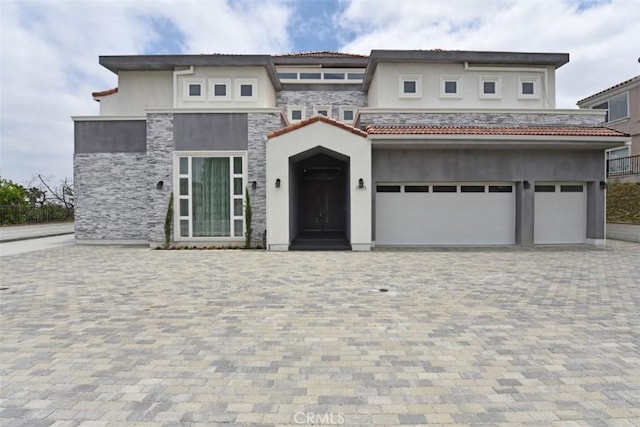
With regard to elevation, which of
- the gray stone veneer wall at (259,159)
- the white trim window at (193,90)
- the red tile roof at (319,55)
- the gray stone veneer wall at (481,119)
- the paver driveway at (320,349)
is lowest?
the paver driveway at (320,349)

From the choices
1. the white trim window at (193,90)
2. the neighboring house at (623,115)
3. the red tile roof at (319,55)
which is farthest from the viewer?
the red tile roof at (319,55)

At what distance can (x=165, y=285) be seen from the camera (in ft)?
23.3

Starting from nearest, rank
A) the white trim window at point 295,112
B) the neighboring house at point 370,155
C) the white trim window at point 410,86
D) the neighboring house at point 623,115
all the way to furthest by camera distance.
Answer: the neighboring house at point 370,155 → the white trim window at point 410,86 → the white trim window at point 295,112 → the neighboring house at point 623,115

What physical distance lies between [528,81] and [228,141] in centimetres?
1349

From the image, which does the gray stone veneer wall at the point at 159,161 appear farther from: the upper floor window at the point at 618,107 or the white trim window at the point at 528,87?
the upper floor window at the point at 618,107

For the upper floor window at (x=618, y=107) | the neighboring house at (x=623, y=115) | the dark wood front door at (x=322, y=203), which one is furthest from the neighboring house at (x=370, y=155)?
the upper floor window at (x=618, y=107)

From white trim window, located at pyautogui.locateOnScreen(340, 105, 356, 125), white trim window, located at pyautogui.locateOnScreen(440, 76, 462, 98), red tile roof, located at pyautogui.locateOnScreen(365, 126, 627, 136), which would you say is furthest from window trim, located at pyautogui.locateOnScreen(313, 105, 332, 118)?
red tile roof, located at pyautogui.locateOnScreen(365, 126, 627, 136)

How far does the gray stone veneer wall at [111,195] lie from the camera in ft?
46.5

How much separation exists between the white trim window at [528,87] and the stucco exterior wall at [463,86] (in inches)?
3.8

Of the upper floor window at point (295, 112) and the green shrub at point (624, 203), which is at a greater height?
the upper floor window at point (295, 112)

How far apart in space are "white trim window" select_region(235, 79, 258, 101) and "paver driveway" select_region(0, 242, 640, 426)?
31.7ft

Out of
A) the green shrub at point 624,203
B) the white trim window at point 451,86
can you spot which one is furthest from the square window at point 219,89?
the green shrub at point 624,203

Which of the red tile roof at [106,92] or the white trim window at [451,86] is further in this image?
the red tile roof at [106,92]

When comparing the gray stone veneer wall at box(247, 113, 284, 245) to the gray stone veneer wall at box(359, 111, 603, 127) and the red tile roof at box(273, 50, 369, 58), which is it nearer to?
the gray stone veneer wall at box(359, 111, 603, 127)
